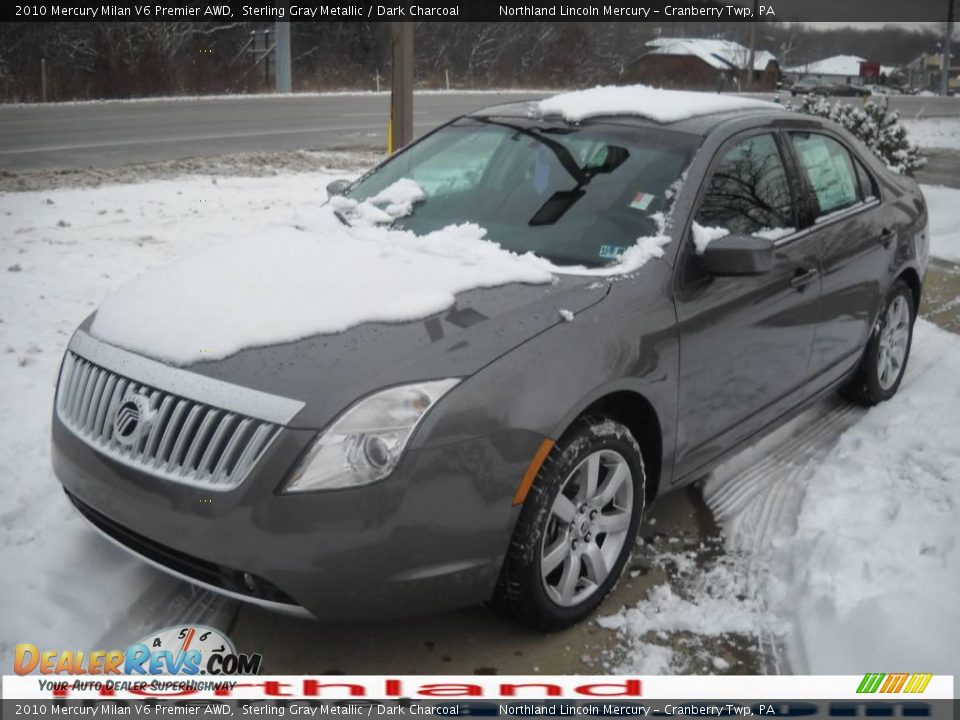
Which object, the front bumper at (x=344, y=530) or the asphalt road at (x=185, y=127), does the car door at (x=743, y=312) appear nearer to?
the front bumper at (x=344, y=530)

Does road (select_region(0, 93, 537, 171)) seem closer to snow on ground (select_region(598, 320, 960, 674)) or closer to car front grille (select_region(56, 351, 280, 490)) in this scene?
car front grille (select_region(56, 351, 280, 490))

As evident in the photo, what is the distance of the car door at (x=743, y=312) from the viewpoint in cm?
341

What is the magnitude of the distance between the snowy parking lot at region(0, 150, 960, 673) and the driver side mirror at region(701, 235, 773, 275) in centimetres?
106

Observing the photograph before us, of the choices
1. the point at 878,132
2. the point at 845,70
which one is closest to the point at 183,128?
the point at 878,132

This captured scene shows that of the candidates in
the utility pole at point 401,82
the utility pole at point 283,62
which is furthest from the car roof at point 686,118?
the utility pole at point 283,62

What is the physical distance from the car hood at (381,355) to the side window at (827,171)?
184 centimetres

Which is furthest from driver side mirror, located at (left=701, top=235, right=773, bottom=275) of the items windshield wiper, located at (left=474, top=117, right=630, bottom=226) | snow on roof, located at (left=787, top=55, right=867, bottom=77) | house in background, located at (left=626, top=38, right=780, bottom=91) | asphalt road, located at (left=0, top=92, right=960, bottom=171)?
snow on roof, located at (left=787, top=55, right=867, bottom=77)

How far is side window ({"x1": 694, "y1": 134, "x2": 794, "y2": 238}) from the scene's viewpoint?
11.9 ft

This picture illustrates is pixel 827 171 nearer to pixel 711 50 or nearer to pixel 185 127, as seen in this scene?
pixel 185 127

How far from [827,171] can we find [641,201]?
1.39 m

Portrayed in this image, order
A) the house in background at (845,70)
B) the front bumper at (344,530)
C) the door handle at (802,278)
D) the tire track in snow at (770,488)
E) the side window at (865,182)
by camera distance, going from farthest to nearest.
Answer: the house in background at (845,70), the side window at (865,182), the door handle at (802,278), the tire track in snow at (770,488), the front bumper at (344,530)

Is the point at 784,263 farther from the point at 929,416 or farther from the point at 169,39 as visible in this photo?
the point at 169,39

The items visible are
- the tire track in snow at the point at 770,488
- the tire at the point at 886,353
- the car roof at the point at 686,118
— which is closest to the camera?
the tire track in snow at the point at 770,488

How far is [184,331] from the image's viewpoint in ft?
9.59
